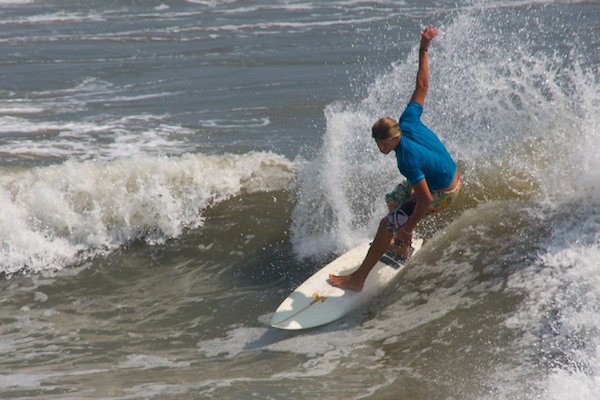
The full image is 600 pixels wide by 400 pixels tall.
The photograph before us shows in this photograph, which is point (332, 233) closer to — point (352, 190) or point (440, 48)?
point (352, 190)

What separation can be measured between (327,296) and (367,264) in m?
0.43

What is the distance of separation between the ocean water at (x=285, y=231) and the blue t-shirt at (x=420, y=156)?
0.96 meters

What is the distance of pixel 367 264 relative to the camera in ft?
21.7

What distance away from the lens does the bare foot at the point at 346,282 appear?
6672 mm

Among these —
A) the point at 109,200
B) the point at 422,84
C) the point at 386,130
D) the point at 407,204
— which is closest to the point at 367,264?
the point at 407,204

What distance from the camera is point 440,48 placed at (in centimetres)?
1132

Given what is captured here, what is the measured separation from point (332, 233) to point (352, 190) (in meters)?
0.60

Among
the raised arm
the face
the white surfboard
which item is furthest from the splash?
the face

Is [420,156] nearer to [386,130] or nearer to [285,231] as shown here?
[386,130]

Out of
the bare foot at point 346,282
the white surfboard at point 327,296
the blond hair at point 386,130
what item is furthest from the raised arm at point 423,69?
the bare foot at point 346,282

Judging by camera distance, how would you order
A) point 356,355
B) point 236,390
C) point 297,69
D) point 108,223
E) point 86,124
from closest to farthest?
point 236,390, point 356,355, point 108,223, point 86,124, point 297,69

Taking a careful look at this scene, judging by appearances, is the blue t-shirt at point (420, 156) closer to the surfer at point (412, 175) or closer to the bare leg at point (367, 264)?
the surfer at point (412, 175)

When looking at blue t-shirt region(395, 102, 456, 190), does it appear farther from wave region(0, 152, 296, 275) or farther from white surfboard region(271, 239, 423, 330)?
wave region(0, 152, 296, 275)

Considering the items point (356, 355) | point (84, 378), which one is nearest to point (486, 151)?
point (356, 355)
